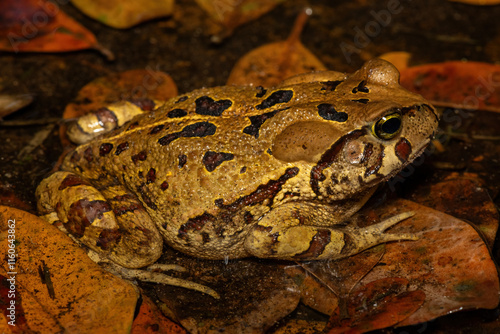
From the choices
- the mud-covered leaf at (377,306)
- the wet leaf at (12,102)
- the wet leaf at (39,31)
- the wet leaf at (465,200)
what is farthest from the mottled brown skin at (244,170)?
the wet leaf at (39,31)

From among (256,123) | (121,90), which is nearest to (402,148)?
(256,123)

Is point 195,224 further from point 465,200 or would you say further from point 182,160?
point 465,200

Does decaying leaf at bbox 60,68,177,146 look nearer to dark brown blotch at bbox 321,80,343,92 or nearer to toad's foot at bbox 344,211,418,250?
dark brown blotch at bbox 321,80,343,92

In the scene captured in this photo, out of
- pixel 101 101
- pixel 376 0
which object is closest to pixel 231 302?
pixel 101 101

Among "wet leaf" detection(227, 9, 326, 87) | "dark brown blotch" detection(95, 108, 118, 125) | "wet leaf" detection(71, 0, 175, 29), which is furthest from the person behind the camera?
"wet leaf" detection(71, 0, 175, 29)

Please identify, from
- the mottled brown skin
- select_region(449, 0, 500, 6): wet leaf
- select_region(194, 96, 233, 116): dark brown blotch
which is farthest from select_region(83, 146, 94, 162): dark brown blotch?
select_region(449, 0, 500, 6): wet leaf

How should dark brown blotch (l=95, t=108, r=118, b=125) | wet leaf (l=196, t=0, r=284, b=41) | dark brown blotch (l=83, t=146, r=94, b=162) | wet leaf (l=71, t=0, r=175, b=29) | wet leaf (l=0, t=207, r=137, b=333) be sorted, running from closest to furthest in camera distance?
wet leaf (l=0, t=207, r=137, b=333) → dark brown blotch (l=83, t=146, r=94, b=162) → dark brown blotch (l=95, t=108, r=118, b=125) → wet leaf (l=71, t=0, r=175, b=29) → wet leaf (l=196, t=0, r=284, b=41)

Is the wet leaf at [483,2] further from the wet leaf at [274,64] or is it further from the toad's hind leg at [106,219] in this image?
the toad's hind leg at [106,219]
